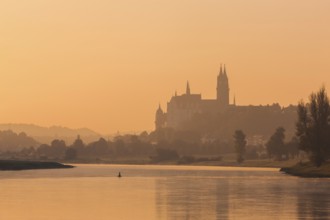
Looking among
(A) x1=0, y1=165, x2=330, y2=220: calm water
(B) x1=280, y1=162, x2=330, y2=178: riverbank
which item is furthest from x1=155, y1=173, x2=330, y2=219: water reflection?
(B) x1=280, y1=162, x2=330, y2=178: riverbank

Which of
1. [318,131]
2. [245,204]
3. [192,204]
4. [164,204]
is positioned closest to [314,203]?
[245,204]

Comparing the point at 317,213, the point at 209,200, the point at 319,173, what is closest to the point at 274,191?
the point at 209,200

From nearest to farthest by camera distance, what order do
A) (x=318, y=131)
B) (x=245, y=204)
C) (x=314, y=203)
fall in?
(x=245, y=204) → (x=314, y=203) → (x=318, y=131)

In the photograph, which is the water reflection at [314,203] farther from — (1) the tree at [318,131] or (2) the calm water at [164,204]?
(1) the tree at [318,131]

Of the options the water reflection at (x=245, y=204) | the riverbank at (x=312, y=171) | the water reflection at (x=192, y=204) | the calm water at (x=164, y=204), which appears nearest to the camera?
the calm water at (x=164, y=204)

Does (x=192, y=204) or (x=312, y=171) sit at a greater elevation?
(x=312, y=171)

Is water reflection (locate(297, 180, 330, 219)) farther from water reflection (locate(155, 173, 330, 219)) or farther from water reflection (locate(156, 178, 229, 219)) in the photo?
water reflection (locate(156, 178, 229, 219))

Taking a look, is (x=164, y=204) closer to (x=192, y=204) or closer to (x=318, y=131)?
(x=192, y=204)

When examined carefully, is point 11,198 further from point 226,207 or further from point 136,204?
point 226,207

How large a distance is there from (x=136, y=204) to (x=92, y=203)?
3.87 meters

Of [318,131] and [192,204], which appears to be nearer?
[192,204]

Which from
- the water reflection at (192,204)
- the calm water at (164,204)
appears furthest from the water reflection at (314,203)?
the water reflection at (192,204)

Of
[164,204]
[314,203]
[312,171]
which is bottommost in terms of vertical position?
[164,204]

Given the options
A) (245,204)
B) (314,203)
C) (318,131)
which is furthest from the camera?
(318,131)
